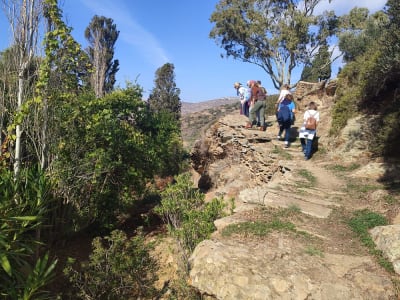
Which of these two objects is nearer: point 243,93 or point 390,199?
point 390,199

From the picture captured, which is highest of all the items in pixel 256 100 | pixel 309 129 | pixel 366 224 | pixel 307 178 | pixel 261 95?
pixel 261 95

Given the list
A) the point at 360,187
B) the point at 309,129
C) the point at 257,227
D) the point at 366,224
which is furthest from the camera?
the point at 309,129

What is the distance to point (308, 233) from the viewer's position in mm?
4527

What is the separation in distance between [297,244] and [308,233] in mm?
445

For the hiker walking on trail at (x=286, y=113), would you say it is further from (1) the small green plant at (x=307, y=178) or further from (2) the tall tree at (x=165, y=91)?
(2) the tall tree at (x=165, y=91)

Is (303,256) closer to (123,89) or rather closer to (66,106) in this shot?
(66,106)

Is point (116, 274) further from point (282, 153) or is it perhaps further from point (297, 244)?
point (282, 153)

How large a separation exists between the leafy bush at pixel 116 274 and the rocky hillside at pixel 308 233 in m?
1.91

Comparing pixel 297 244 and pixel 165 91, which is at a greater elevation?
pixel 165 91

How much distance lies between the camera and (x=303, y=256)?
386 cm

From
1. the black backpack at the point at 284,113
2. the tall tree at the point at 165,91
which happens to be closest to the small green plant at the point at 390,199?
the black backpack at the point at 284,113

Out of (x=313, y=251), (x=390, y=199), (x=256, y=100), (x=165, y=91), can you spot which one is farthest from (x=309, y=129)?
(x=165, y=91)

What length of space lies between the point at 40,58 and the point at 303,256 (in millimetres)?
5209

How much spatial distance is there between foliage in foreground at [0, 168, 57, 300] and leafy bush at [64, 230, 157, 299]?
1.00 meters
